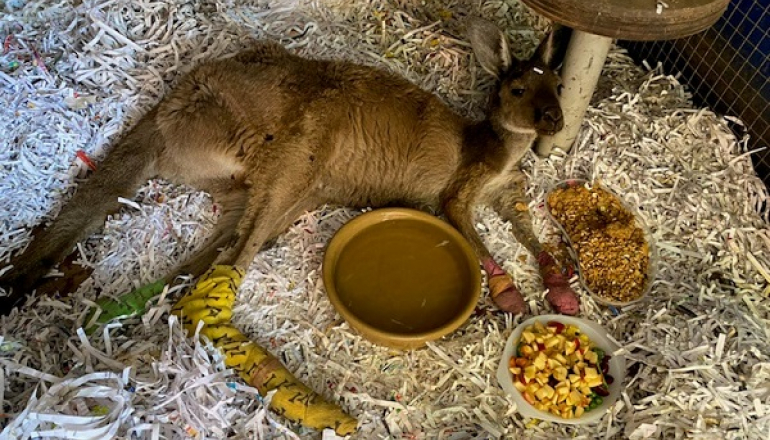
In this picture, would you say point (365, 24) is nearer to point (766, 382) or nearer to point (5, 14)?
point (5, 14)

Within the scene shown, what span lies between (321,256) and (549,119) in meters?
1.19

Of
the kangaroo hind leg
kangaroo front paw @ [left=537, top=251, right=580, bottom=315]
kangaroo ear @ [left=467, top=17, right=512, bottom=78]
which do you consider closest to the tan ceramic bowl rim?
kangaroo front paw @ [left=537, top=251, right=580, bottom=315]

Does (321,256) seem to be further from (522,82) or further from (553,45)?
(553,45)

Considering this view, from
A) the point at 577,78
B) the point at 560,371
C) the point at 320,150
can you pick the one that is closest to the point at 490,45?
the point at 577,78

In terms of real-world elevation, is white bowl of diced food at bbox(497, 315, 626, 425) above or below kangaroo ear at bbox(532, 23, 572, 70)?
below

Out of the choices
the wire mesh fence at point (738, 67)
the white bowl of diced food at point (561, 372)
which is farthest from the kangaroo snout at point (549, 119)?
the wire mesh fence at point (738, 67)

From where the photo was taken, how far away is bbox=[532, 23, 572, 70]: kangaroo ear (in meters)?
3.03

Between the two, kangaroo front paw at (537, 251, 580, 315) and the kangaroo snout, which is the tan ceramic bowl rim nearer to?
kangaroo front paw at (537, 251, 580, 315)

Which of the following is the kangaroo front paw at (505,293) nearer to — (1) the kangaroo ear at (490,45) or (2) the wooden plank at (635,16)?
(1) the kangaroo ear at (490,45)

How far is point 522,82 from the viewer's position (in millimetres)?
2977

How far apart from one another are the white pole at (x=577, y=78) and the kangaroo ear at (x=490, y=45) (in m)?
0.29

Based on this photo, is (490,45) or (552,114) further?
(490,45)

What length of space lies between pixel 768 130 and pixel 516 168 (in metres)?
1.29

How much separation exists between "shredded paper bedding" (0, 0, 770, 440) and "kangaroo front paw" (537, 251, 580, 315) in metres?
0.09
